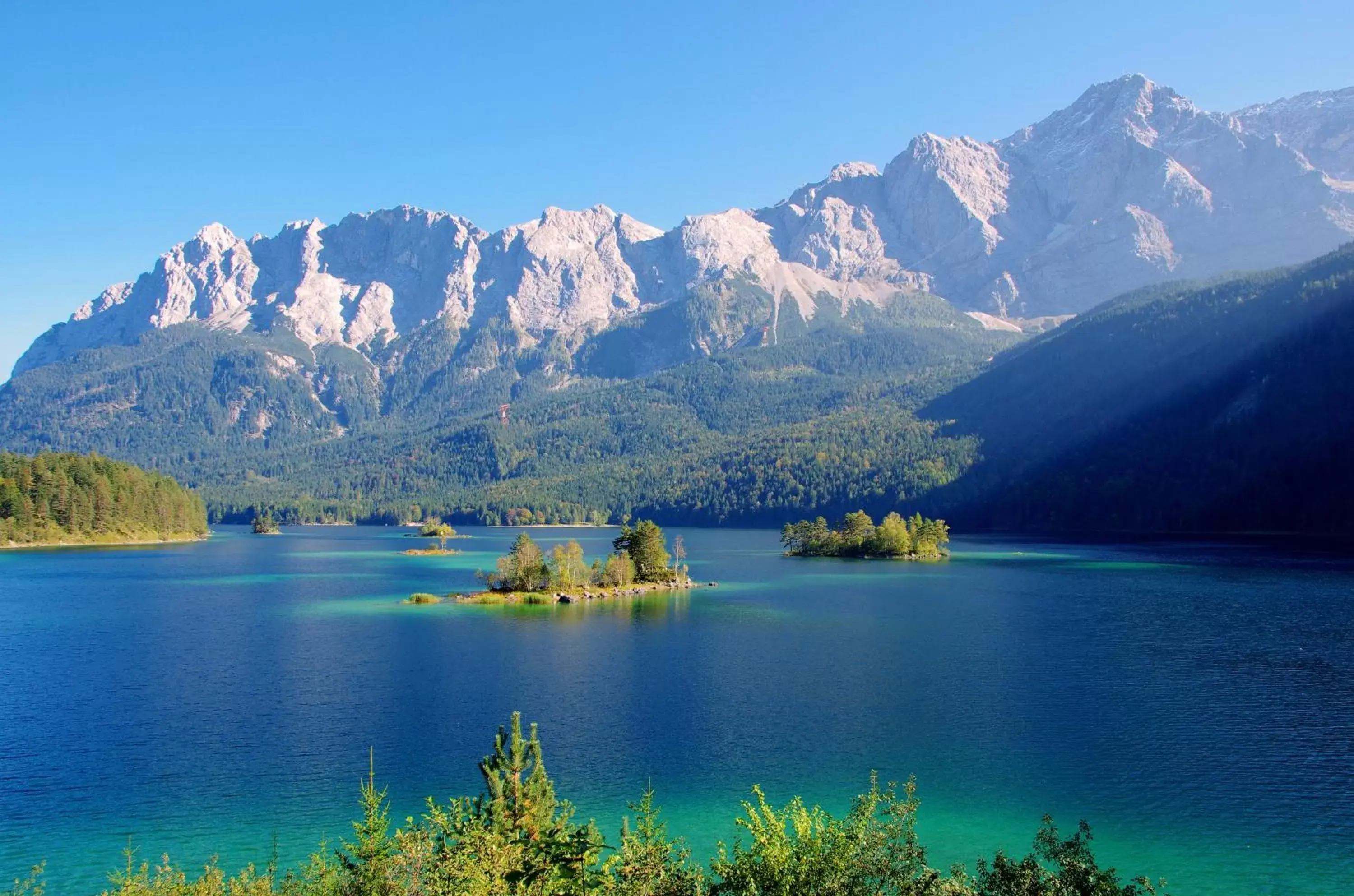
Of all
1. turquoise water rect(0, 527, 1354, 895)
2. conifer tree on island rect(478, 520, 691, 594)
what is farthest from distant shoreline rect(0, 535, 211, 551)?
conifer tree on island rect(478, 520, 691, 594)

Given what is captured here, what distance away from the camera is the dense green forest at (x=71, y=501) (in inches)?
6437

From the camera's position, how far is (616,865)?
2280 centimetres

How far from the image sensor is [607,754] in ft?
148

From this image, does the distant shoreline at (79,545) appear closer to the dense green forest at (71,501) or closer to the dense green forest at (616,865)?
the dense green forest at (71,501)

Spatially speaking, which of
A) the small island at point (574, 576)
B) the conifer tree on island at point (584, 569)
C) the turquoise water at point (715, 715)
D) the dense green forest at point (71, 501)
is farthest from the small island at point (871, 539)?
the dense green forest at point (71, 501)

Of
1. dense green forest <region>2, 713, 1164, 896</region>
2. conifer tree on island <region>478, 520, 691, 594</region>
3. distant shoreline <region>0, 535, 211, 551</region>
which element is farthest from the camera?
distant shoreline <region>0, 535, 211, 551</region>

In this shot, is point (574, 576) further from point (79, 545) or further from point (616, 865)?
point (79, 545)

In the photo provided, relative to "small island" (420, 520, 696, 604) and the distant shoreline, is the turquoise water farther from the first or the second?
the distant shoreline

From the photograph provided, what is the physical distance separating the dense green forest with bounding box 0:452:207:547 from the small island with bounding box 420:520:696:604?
99.4 meters

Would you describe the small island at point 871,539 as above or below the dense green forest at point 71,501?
below

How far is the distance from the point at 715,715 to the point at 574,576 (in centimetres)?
6204

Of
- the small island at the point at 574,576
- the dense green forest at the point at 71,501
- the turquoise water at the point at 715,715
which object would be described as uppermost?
the dense green forest at the point at 71,501

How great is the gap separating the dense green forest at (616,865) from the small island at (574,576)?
81.9 m

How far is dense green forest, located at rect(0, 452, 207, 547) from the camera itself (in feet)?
536
